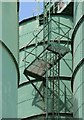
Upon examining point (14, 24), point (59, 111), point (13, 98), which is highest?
point (14, 24)

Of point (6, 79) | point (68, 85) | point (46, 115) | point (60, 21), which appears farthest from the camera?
point (60, 21)

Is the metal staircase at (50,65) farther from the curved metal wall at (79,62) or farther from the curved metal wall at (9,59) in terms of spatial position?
the curved metal wall at (9,59)

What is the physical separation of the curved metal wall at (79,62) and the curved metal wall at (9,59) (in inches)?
54.0

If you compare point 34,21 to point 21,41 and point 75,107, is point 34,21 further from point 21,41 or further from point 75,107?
point 75,107

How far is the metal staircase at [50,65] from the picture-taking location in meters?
15.8

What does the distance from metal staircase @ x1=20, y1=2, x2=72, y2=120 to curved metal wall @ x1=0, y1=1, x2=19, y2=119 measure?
197 centimetres

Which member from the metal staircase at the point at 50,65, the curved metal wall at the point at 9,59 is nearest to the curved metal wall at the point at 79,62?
the metal staircase at the point at 50,65

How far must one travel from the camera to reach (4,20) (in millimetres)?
13297

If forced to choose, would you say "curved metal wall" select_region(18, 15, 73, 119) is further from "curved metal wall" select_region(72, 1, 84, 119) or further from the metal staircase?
"curved metal wall" select_region(72, 1, 84, 119)

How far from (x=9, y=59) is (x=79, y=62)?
1756mm

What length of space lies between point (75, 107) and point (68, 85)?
2.53 m

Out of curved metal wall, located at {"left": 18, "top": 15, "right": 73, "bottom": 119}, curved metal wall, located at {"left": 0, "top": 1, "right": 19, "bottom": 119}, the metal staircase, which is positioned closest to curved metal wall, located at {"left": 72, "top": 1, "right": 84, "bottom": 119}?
the metal staircase

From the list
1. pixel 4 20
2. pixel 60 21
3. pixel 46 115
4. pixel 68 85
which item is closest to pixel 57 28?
pixel 60 21

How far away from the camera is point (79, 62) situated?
1416 centimetres
